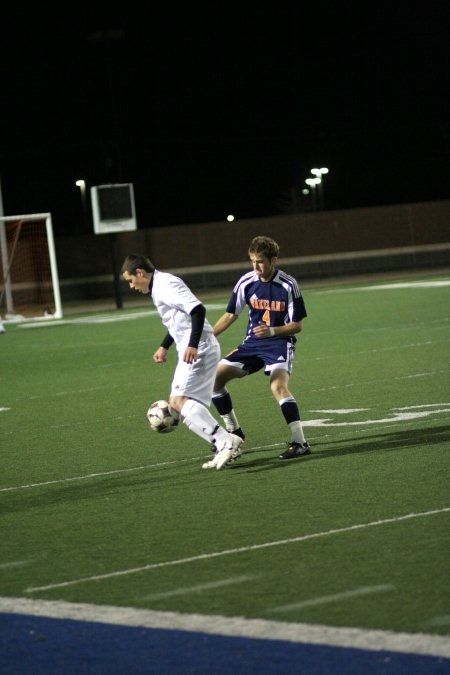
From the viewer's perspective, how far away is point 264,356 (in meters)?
10.1

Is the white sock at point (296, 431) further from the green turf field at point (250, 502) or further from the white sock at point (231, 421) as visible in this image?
the white sock at point (231, 421)

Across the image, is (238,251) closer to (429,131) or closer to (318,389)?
(429,131)

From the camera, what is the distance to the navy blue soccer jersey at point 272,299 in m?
10.0

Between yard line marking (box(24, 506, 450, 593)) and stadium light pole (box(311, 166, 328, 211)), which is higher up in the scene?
stadium light pole (box(311, 166, 328, 211))

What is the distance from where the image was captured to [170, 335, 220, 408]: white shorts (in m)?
9.39

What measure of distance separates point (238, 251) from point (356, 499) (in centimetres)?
3835

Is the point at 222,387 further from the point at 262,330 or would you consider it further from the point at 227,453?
the point at 227,453

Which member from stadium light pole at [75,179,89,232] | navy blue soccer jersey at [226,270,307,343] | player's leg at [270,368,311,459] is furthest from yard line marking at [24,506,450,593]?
stadium light pole at [75,179,89,232]

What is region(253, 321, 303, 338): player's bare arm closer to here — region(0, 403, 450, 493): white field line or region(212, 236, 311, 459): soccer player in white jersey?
region(212, 236, 311, 459): soccer player in white jersey

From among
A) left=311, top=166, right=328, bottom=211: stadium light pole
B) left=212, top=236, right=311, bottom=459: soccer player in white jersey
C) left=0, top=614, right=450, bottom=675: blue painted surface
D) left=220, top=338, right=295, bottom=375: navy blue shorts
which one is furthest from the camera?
left=311, top=166, right=328, bottom=211: stadium light pole

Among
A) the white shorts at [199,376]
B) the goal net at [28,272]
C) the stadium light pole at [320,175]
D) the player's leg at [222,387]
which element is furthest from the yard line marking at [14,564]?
the stadium light pole at [320,175]

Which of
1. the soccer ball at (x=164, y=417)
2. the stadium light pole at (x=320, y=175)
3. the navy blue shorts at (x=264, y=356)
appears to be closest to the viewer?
the soccer ball at (x=164, y=417)

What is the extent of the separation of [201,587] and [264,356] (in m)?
4.17

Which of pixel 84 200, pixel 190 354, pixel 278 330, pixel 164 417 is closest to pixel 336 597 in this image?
pixel 190 354
